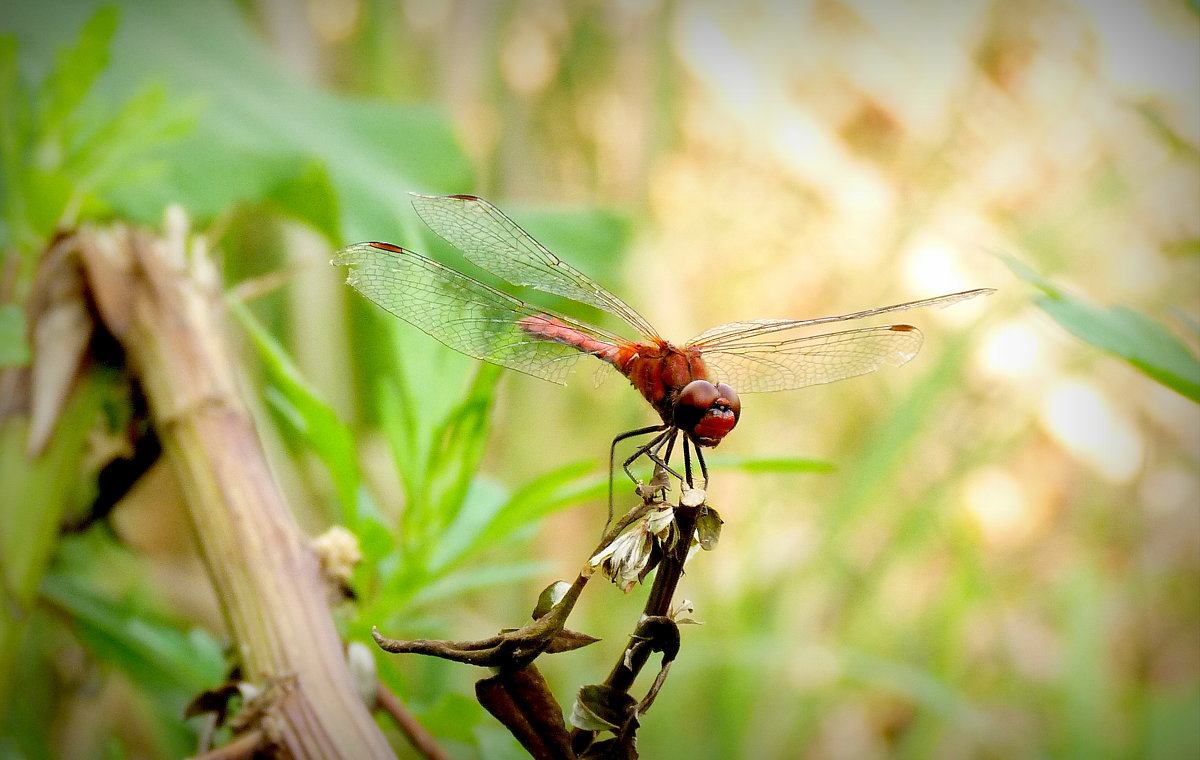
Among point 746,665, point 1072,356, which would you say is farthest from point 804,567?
point 1072,356

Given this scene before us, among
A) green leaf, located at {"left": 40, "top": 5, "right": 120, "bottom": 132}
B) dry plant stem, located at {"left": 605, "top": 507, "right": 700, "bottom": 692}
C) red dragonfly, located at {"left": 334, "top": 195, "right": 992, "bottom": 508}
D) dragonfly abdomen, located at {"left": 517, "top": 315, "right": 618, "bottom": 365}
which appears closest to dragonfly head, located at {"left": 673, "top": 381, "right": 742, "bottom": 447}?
red dragonfly, located at {"left": 334, "top": 195, "right": 992, "bottom": 508}

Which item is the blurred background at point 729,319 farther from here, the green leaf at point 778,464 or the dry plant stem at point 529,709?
the dry plant stem at point 529,709

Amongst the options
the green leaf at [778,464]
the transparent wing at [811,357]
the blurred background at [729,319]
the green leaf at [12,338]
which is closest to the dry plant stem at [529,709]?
Result: the blurred background at [729,319]

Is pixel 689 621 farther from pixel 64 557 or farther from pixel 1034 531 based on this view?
pixel 1034 531

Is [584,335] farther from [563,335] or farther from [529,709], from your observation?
[529,709]

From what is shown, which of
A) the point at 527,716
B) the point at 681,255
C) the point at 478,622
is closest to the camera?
the point at 527,716

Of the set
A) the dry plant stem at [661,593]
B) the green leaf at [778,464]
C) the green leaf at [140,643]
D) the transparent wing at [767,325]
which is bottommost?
the green leaf at [140,643]
